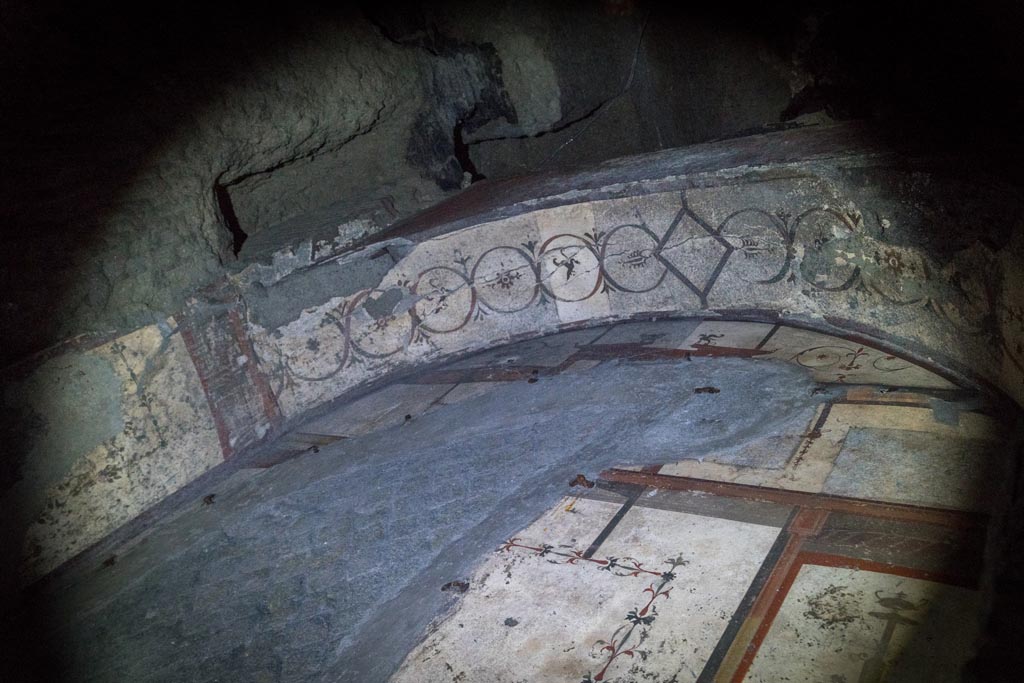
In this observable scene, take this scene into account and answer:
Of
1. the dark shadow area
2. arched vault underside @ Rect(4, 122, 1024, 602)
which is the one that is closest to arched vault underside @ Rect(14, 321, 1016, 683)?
arched vault underside @ Rect(4, 122, 1024, 602)

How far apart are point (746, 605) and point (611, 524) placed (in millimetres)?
394

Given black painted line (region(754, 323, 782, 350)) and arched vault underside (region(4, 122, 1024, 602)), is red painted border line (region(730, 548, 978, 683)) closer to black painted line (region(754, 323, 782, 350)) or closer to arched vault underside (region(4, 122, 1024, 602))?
arched vault underside (region(4, 122, 1024, 602))

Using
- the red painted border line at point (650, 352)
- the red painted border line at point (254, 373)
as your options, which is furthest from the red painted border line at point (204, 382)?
the red painted border line at point (650, 352)

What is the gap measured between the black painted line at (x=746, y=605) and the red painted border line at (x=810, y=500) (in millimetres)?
56

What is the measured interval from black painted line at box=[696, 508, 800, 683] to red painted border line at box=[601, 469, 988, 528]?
0.18 ft

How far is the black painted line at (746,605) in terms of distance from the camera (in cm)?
126

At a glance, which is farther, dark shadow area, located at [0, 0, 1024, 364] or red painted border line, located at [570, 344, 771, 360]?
red painted border line, located at [570, 344, 771, 360]

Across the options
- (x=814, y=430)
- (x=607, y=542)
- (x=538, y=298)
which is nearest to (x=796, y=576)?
(x=607, y=542)

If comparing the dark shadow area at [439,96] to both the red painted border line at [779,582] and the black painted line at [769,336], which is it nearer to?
the black painted line at [769,336]

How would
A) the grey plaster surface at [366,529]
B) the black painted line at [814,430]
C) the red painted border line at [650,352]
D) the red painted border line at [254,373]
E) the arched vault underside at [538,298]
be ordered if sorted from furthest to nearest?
the red painted border line at [254,373] → the red painted border line at [650,352] → the arched vault underside at [538,298] → the black painted line at [814,430] → the grey plaster surface at [366,529]

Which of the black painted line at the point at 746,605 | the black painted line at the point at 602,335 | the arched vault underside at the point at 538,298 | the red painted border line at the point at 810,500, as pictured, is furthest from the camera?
the black painted line at the point at 602,335

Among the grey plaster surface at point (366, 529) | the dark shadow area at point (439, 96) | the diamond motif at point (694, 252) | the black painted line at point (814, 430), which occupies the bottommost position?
the black painted line at point (814, 430)

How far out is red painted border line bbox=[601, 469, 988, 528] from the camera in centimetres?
147

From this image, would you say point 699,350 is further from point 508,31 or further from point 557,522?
point 508,31
